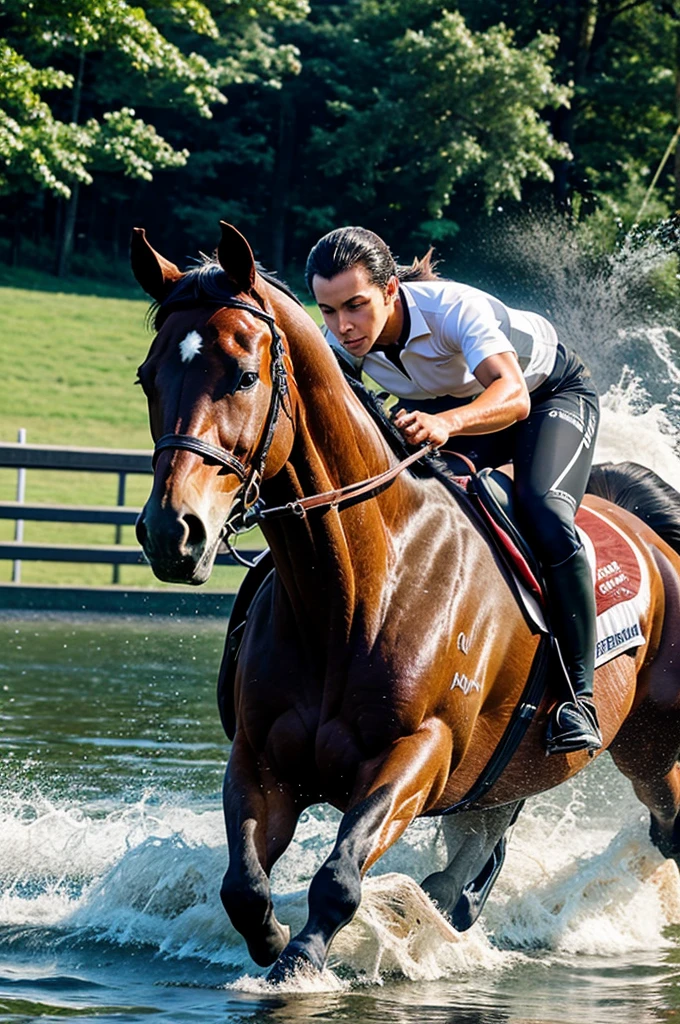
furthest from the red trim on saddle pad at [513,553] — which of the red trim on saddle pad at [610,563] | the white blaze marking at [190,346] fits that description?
the white blaze marking at [190,346]

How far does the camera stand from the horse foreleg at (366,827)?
172 inches

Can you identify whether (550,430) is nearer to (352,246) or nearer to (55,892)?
(352,246)

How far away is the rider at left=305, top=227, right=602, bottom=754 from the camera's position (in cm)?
504

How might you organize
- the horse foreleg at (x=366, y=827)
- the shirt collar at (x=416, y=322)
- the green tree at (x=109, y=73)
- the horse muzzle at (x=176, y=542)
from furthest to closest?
the green tree at (x=109, y=73) → the shirt collar at (x=416, y=322) → the horse foreleg at (x=366, y=827) → the horse muzzle at (x=176, y=542)

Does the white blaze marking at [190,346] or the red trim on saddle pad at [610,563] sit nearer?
the white blaze marking at [190,346]

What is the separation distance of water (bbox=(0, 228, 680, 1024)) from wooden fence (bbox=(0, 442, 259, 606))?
564cm

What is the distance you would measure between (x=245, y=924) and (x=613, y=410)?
5.29m

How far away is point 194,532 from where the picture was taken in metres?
3.87

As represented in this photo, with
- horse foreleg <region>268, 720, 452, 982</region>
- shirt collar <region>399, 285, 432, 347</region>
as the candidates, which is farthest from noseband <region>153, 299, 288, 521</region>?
shirt collar <region>399, 285, 432, 347</region>

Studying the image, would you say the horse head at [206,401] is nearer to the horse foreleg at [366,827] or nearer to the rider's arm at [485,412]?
the rider's arm at [485,412]

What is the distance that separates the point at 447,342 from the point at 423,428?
58 cm

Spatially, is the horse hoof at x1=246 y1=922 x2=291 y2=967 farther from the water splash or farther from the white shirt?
the white shirt

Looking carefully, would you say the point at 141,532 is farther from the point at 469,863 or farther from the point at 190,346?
the point at 469,863

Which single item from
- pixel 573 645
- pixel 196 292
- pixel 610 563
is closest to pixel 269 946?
pixel 573 645
